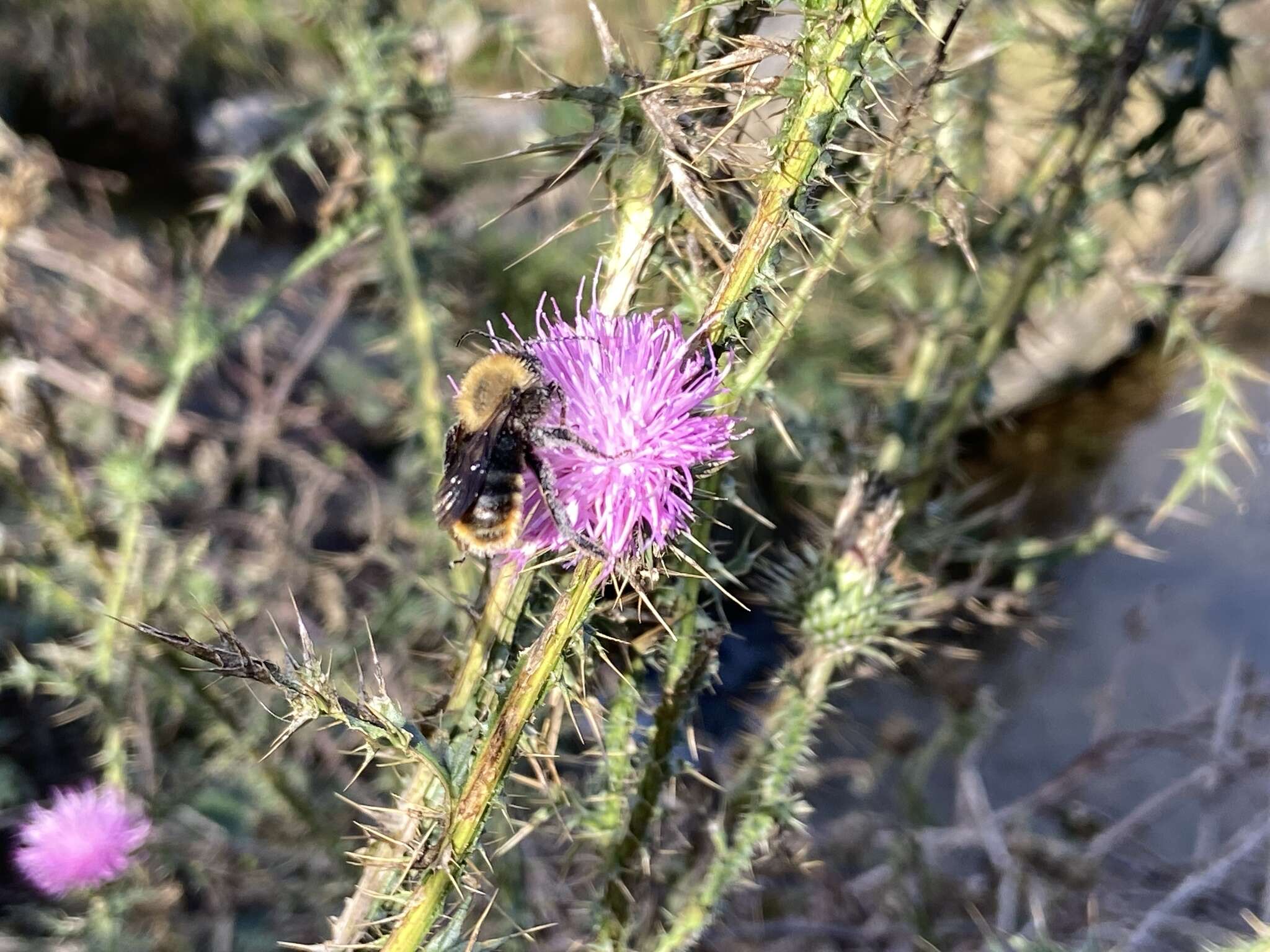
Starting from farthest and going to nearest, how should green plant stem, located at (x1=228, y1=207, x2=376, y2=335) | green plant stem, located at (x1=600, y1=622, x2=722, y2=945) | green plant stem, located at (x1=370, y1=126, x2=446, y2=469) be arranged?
1. green plant stem, located at (x1=370, y1=126, x2=446, y2=469)
2. green plant stem, located at (x1=228, y1=207, x2=376, y2=335)
3. green plant stem, located at (x1=600, y1=622, x2=722, y2=945)

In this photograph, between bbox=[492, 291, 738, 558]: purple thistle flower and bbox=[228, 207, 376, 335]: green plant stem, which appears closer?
bbox=[492, 291, 738, 558]: purple thistle flower

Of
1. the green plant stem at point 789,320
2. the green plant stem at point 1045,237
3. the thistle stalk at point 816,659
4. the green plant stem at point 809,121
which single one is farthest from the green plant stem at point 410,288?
the green plant stem at point 809,121

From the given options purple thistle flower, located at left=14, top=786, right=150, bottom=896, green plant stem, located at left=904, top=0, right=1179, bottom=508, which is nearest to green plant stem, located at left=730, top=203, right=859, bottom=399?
green plant stem, located at left=904, top=0, right=1179, bottom=508

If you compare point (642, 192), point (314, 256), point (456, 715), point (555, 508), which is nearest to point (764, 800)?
point (456, 715)

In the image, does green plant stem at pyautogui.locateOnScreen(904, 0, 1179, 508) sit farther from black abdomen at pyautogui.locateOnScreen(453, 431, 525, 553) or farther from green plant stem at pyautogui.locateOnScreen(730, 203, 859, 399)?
black abdomen at pyautogui.locateOnScreen(453, 431, 525, 553)

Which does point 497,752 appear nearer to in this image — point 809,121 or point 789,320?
point 789,320

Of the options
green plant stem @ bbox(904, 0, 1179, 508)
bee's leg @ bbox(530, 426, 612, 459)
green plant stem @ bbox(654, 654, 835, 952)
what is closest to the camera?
bee's leg @ bbox(530, 426, 612, 459)

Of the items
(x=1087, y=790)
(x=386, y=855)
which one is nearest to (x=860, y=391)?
(x=1087, y=790)

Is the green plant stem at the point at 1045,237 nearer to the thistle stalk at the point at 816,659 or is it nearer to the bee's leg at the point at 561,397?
→ the thistle stalk at the point at 816,659
